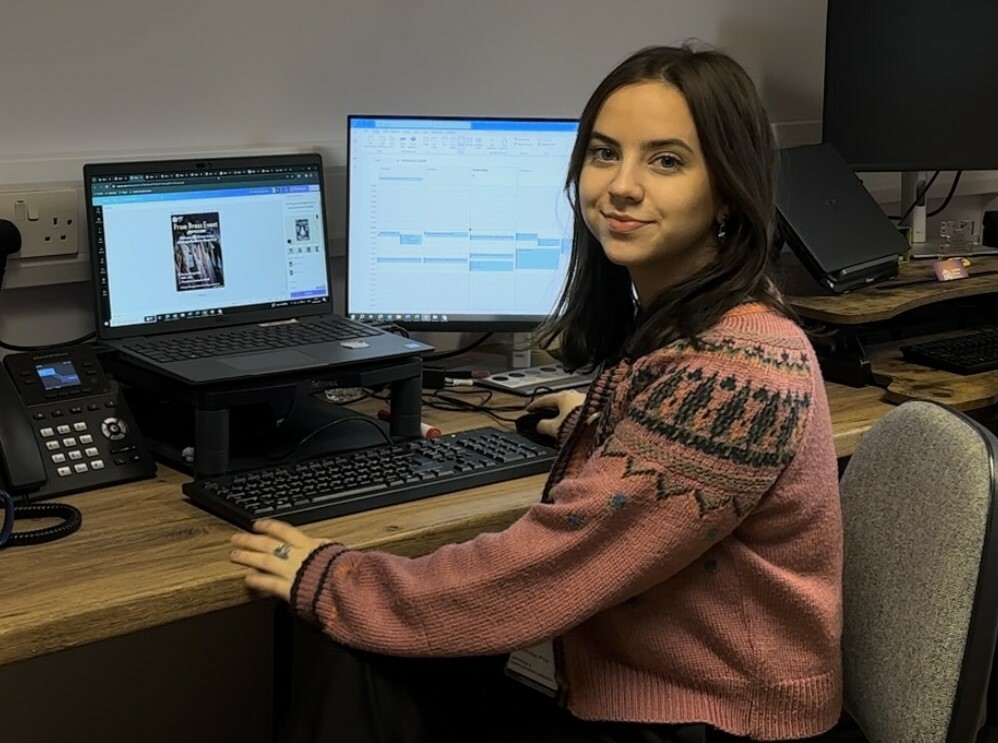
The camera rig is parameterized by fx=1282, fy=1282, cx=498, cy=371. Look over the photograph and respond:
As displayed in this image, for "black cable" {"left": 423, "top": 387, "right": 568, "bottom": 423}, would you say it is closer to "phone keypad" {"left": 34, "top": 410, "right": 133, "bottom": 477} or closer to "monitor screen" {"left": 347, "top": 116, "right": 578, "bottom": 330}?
"monitor screen" {"left": 347, "top": 116, "right": 578, "bottom": 330}

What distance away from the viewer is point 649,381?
1.28 metres

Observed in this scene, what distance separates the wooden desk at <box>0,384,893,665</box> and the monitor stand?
45cm

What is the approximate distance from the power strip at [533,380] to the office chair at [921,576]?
0.65m

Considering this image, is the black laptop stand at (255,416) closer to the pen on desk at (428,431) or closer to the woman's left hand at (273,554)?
the pen on desk at (428,431)

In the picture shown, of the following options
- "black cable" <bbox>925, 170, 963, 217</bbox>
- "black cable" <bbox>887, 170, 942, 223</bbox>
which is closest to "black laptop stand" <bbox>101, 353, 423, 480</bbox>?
"black cable" <bbox>887, 170, 942, 223</bbox>

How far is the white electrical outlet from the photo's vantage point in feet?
5.81

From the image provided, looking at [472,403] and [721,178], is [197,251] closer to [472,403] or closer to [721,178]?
[472,403]

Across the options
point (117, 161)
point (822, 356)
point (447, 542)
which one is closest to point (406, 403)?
point (447, 542)

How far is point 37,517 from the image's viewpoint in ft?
4.80

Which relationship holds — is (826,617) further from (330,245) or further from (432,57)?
(432,57)

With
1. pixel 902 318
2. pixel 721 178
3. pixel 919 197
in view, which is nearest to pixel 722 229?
pixel 721 178

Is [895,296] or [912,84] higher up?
[912,84]

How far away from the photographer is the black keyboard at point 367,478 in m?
1.46

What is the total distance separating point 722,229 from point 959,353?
1029mm
